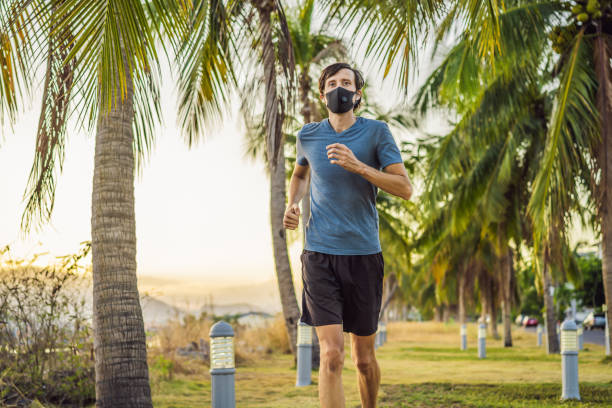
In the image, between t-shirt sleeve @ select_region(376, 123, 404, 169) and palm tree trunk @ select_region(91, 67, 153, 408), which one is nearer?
t-shirt sleeve @ select_region(376, 123, 404, 169)

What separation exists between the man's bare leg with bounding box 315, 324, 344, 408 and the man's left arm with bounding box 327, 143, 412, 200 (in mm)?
813

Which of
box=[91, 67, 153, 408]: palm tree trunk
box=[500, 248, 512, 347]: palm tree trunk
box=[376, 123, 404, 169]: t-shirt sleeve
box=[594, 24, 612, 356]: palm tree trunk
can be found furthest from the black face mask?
box=[500, 248, 512, 347]: palm tree trunk

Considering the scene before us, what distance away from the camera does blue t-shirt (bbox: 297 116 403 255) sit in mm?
3691

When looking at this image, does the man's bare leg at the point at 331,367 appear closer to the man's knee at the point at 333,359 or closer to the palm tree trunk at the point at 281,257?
the man's knee at the point at 333,359

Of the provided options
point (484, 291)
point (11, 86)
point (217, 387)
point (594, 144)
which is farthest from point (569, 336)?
point (484, 291)

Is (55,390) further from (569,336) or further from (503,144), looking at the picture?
(503,144)

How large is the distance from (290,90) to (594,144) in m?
5.35

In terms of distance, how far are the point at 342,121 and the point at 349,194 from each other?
45 cm

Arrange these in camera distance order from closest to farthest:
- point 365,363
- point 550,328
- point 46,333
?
point 365,363 → point 46,333 → point 550,328

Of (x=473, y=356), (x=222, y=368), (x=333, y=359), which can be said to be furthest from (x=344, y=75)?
(x=473, y=356)

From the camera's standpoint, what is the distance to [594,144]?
10.3 meters

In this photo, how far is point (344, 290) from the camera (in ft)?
12.3

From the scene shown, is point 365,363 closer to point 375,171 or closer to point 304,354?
point 375,171

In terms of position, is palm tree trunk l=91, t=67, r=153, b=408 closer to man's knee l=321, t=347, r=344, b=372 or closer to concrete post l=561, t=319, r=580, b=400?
man's knee l=321, t=347, r=344, b=372
